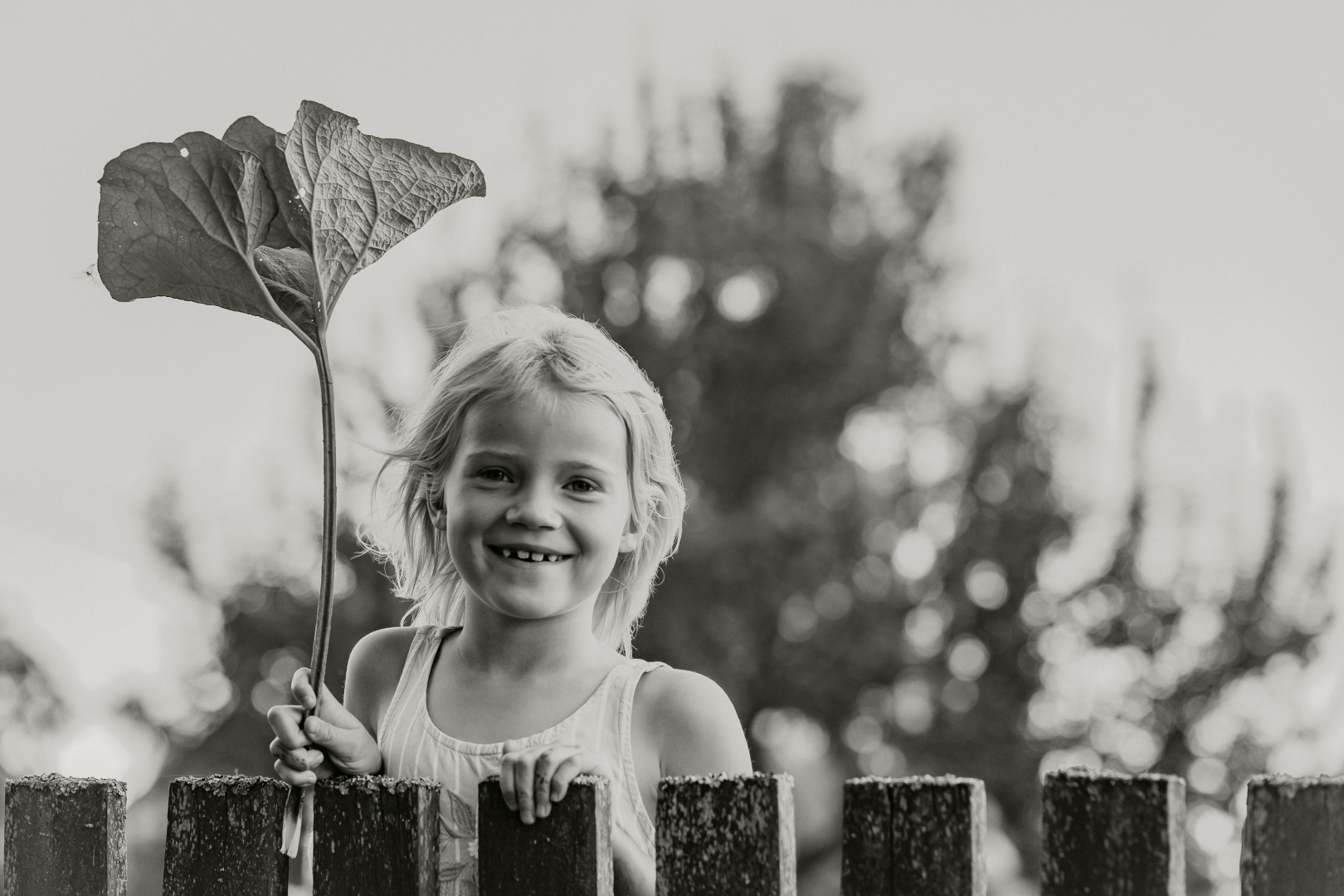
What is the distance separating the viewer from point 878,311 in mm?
11805

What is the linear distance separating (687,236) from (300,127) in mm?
9850

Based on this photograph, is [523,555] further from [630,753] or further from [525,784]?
[525,784]

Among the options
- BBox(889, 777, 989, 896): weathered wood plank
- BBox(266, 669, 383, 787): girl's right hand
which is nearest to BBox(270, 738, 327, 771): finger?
BBox(266, 669, 383, 787): girl's right hand

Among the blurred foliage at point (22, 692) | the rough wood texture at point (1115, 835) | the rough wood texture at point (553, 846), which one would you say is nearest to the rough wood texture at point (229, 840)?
the rough wood texture at point (553, 846)

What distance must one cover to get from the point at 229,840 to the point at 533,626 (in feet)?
1.70

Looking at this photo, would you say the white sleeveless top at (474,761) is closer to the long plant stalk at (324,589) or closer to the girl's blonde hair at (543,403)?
the long plant stalk at (324,589)

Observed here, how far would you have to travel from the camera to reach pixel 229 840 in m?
1.74

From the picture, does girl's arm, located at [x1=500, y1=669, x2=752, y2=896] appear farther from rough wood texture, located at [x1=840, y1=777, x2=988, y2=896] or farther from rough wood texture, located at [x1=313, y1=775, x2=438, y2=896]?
rough wood texture, located at [x1=840, y1=777, x2=988, y2=896]

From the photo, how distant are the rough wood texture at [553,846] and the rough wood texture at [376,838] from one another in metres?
0.07

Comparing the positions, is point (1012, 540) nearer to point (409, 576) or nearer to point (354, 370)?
point (354, 370)

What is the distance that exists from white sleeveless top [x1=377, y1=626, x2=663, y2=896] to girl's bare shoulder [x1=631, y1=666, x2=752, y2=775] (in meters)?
0.03

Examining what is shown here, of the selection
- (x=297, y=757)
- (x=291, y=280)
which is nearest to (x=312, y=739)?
(x=297, y=757)

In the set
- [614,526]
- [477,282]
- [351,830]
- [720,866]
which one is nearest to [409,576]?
[614,526]

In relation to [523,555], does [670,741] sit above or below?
below
